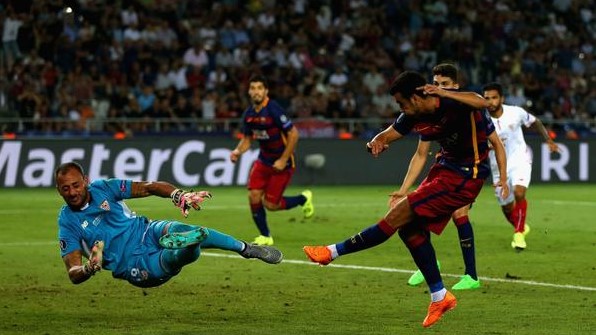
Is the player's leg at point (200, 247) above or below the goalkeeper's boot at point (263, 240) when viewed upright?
above

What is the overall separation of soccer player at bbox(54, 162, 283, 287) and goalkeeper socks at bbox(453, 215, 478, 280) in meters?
3.31

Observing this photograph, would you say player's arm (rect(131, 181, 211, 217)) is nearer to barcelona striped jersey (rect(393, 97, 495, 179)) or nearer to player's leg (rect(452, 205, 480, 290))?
barcelona striped jersey (rect(393, 97, 495, 179))

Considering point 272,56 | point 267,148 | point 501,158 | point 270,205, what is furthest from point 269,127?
point 272,56

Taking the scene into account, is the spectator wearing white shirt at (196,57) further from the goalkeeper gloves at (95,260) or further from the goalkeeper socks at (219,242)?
the goalkeeper gloves at (95,260)

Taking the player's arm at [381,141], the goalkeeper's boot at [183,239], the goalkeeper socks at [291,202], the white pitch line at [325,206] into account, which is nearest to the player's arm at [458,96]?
the player's arm at [381,141]

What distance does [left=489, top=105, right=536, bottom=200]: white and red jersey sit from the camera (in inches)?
640

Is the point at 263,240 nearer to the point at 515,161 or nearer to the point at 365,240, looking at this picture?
the point at 515,161

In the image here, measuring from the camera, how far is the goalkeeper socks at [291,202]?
18453 millimetres

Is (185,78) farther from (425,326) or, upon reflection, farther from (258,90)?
(425,326)

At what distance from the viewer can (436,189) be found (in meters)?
10.3

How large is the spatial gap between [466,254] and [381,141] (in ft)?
7.93

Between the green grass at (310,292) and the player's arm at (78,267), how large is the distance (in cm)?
67

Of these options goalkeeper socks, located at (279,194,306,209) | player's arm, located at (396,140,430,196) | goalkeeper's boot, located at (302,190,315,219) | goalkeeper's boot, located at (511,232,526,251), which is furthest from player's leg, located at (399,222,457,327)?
goalkeeper's boot, located at (302,190,315,219)

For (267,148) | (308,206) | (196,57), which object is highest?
(267,148)
